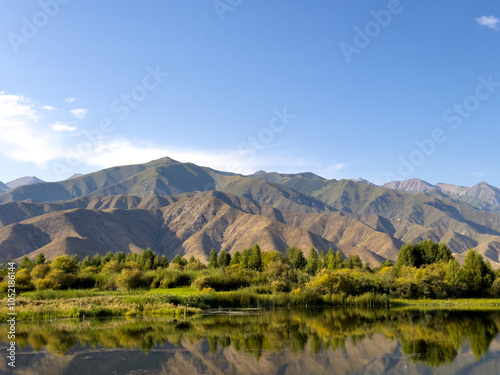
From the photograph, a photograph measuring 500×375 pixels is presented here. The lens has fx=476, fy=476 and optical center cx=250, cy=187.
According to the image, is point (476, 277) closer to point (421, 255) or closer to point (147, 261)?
point (421, 255)

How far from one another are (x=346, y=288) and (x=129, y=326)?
38918 millimetres

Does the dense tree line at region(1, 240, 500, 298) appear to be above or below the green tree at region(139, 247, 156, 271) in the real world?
below

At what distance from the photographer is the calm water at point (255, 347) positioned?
76.4 feet

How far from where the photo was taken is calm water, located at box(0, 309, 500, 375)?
23.3m

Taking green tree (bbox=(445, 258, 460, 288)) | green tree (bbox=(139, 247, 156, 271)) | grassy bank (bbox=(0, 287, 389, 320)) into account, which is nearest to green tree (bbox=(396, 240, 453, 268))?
green tree (bbox=(445, 258, 460, 288))

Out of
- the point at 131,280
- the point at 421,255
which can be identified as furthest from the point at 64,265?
the point at 421,255

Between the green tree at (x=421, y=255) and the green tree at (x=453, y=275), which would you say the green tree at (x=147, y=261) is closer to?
the green tree at (x=421, y=255)

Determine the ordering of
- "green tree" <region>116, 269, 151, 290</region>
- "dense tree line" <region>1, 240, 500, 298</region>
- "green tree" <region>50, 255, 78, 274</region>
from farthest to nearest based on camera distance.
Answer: "green tree" <region>50, 255, 78, 274</region> < "green tree" <region>116, 269, 151, 290</region> < "dense tree line" <region>1, 240, 500, 298</region>

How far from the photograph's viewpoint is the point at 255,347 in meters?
28.8

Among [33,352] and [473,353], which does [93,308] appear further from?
[473,353]

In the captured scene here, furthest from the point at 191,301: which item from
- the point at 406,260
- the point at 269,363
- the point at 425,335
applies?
the point at 406,260

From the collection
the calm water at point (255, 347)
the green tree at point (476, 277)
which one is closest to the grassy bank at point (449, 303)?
the green tree at point (476, 277)

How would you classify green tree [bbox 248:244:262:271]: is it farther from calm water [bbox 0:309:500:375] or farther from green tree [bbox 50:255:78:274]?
calm water [bbox 0:309:500:375]

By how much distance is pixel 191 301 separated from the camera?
182ft
